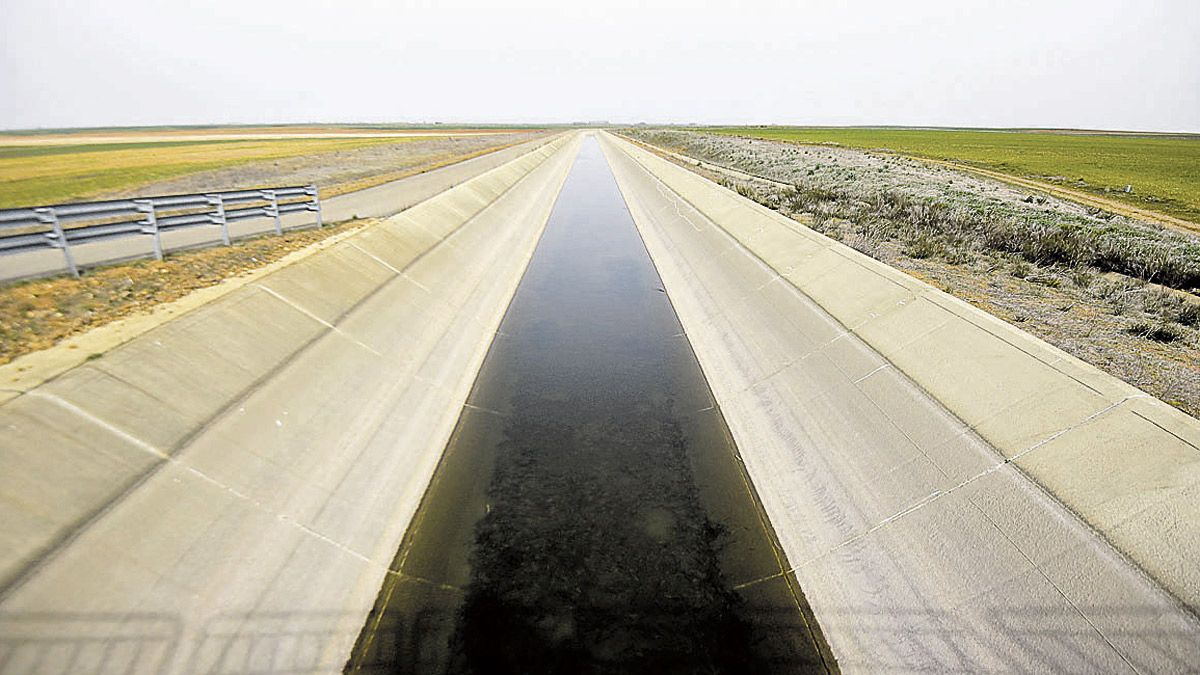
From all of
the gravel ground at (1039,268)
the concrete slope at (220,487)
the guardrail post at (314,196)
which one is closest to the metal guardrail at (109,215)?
the guardrail post at (314,196)

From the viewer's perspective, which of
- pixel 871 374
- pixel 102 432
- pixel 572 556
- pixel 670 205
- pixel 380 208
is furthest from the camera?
pixel 670 205

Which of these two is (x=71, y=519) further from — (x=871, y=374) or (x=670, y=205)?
(x=670, y=205)

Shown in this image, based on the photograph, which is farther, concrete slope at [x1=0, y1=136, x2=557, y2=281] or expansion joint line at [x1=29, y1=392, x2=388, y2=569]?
concrete slope at [x1=0, y1=136, x2=557, y2=281]

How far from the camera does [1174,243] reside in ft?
62.7

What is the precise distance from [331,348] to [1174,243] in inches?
1097

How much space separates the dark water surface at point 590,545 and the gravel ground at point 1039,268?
713 centimetres

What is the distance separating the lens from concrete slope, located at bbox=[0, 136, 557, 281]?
11789mm

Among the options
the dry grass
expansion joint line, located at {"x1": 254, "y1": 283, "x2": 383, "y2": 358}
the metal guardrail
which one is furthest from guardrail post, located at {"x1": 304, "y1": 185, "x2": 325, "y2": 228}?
expansion joint line, located at {"x1": 254, "y1": 283, "x2": 383, "y2": 358}

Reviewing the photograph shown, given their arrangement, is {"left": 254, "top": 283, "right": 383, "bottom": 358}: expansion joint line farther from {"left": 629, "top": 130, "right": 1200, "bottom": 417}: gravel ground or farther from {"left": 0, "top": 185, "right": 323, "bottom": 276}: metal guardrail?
{"left": 629, "top": 130, "right": 1200, "bottom": 417}: gravel ground

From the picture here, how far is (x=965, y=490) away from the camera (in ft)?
24.4

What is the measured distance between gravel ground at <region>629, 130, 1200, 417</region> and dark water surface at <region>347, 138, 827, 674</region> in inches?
281

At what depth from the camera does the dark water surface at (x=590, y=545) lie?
261 inches

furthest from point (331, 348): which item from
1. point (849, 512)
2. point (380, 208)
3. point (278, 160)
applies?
point (278, 160)

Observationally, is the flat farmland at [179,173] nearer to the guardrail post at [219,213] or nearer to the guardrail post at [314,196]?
the guardrail post at [314,196]
